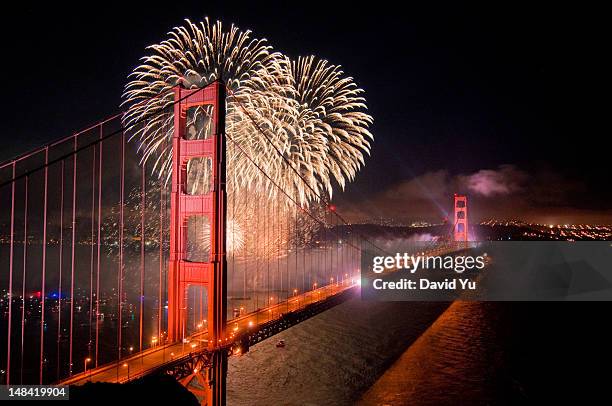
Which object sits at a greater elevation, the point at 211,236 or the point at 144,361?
the point at 211,236

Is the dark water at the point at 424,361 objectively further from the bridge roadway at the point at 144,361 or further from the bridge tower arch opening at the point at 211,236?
the bridge tower arch opening at the point at 211,236

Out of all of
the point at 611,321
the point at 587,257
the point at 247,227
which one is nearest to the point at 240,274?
the point at 247,227

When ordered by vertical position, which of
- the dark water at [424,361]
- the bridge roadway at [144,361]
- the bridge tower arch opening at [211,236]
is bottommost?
the dark water at [424,361]

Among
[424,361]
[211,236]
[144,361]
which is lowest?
[424,361]

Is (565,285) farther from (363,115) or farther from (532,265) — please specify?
(363,115)

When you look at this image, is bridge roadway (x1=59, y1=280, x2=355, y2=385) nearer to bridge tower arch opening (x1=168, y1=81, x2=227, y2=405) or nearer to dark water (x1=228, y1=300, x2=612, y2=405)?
bridge tower arch opening (x1=168, y1=81, x2=227, y2=405)

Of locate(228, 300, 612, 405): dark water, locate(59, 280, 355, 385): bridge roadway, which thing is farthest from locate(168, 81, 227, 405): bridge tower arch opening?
locate(228, 300, 612, 405): dark water

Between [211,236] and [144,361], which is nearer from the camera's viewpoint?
[144,361]

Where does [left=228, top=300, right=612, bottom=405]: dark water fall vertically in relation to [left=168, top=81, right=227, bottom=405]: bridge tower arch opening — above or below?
below

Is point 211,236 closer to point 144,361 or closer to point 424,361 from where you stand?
point 144,361

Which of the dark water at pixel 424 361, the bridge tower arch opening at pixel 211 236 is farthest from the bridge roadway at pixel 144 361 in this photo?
the dark water at pixel 424 361

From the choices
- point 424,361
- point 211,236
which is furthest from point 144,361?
point 424,361

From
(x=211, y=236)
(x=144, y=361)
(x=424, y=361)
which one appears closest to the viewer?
(x=144, y=361)
